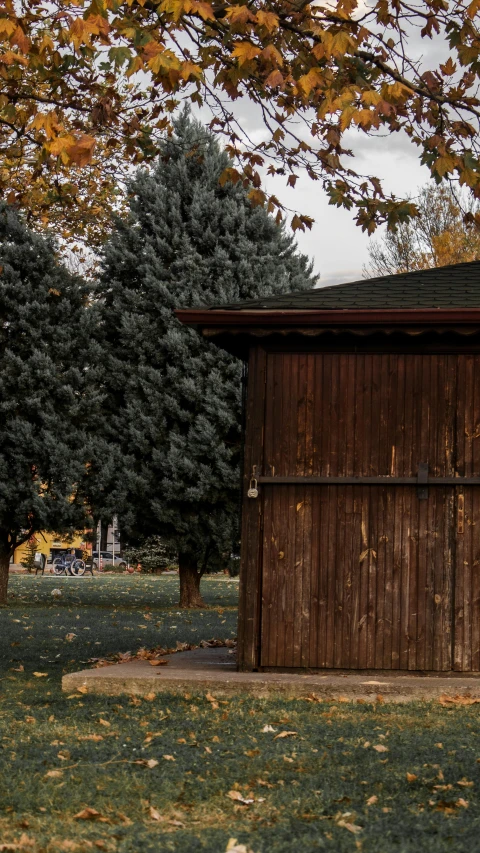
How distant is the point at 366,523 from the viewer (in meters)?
9.37

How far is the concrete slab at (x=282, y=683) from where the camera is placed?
8484 millimetres

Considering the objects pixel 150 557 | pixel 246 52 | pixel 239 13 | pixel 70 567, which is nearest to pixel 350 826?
pixel 246 52

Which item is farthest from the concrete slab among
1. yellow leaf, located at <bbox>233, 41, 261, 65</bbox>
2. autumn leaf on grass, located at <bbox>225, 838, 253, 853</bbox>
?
yellow leaf, located at <bbox>233, 41, 261, 65</bbox>

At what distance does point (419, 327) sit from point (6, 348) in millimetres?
13804

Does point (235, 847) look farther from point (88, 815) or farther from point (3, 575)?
point (3, 575)

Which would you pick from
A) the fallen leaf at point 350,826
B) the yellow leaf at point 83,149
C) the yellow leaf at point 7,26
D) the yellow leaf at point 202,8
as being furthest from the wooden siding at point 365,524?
the fallen leaf at point 350,826

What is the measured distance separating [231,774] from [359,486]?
4.01m

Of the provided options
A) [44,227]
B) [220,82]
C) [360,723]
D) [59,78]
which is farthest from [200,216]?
[360,723]

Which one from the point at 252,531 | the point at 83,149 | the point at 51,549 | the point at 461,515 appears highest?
the point at 83,149

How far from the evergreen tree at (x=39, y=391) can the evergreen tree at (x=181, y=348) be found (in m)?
0.89

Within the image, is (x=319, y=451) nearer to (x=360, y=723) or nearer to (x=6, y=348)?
(x=360, y=723)

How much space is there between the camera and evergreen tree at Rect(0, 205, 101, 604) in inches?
834

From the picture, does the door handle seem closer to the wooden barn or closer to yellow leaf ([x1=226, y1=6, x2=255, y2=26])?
the wooden barn

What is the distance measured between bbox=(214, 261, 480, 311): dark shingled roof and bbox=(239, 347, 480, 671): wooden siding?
0.47m
